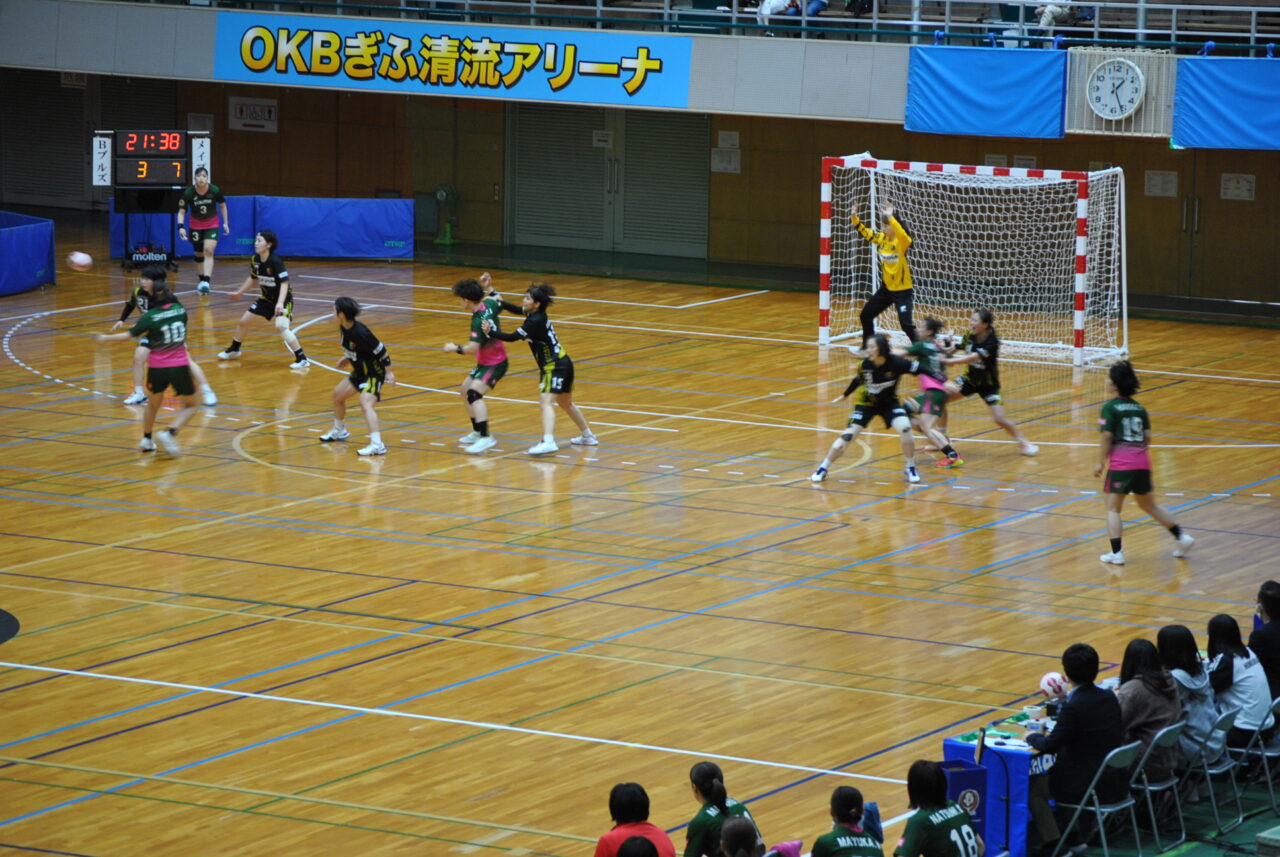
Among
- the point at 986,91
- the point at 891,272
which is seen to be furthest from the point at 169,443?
the point at 986,91

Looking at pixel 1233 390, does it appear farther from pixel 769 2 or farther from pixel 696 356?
pixel 769 2

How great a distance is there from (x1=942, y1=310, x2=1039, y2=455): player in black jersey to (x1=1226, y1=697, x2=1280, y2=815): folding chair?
8760 millimetres

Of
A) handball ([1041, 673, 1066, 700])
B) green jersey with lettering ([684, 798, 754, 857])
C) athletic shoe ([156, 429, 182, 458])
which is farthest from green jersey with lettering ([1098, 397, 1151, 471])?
athletic shoe ([156, 429, 182, 458])

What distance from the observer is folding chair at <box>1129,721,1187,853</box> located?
32.6 feet

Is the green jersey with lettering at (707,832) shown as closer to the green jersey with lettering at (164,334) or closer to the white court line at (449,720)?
the white court line at (449,720)

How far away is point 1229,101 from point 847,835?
22.1 metres

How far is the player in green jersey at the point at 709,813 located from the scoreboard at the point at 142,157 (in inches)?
1101

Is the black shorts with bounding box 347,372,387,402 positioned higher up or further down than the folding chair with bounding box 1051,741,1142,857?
higher up

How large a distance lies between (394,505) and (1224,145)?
15970 millimetres

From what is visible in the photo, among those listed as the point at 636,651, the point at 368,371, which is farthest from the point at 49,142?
the point at 636,651

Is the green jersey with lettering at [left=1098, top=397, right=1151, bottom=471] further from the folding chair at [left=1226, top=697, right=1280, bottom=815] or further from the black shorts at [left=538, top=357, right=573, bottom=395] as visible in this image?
the black shorts at [left=538, top=357, right=573, bottom=395]

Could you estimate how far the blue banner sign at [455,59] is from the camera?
3291cm

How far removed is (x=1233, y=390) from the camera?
2427cm

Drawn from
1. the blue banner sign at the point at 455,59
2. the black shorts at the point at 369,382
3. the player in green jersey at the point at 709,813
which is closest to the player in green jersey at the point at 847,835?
the player in green jersey at the point at 709,813
